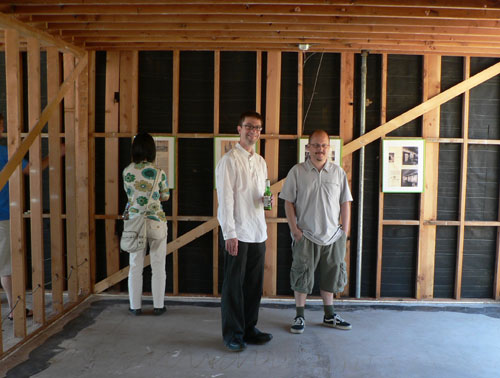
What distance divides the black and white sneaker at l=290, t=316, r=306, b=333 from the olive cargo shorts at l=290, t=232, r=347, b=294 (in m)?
0.27

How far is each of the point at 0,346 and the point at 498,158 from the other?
5.46m

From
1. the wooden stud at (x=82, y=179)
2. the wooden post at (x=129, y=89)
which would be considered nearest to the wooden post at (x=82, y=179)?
the wooden stud at (x=82, y=179)

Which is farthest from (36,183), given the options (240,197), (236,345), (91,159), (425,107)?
(425,107)

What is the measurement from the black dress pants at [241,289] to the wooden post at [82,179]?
7.25ft

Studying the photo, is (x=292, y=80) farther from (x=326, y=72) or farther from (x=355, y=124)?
(x=355, y=124)

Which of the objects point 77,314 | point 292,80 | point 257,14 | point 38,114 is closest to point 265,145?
point 292,80

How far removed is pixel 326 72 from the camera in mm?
5387

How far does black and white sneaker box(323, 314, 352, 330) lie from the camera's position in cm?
447

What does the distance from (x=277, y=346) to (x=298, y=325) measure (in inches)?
16.3

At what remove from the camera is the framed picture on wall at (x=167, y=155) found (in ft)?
17.6

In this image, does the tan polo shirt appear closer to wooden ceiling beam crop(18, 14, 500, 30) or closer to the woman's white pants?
wooden ceiling beam crop(18, 14, 500, 30)

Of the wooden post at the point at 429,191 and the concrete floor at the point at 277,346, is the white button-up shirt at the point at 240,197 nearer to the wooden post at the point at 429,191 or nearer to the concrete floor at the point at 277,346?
the concrete floor at the point at 277,346

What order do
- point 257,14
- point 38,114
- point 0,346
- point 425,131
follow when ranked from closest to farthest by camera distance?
point 0,346, point 257,14, point 38,114, point 425,131

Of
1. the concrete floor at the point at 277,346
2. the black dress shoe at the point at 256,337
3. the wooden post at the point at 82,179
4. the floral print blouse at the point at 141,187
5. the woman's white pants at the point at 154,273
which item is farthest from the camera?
the wooden post at the point at 82,179
